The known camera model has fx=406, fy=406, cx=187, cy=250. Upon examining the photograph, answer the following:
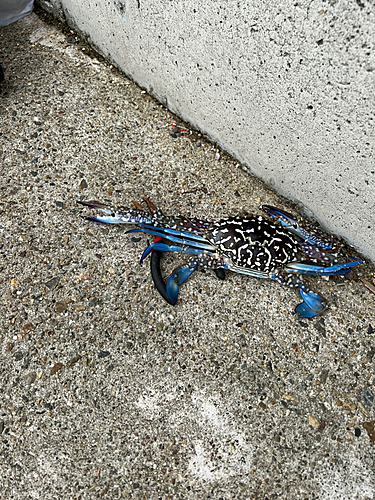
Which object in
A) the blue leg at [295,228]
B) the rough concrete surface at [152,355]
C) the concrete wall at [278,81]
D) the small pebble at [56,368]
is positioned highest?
the concrete wall at [278,81]

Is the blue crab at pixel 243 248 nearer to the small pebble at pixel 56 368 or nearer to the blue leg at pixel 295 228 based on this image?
the blue leg at pixel 295 228

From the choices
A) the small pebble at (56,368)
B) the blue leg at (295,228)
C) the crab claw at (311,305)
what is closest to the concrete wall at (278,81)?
the blue leg at (295,228)

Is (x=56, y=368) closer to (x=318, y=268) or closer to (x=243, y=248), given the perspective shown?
(x=243, y=248)

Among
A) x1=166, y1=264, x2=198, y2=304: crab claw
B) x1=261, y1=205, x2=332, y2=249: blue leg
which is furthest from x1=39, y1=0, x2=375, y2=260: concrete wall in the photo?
x1=166, y1=264, x2=198, y2=304: crab claw

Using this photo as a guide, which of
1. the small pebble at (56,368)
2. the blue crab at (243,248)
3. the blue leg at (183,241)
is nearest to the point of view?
the small pebble at (56,368)

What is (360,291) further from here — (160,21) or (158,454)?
(160,21)

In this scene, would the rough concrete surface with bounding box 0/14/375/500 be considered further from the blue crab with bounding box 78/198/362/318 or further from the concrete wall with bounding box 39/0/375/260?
the concrete wall with bounding box 39/0/375/260

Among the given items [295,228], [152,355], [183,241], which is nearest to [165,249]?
A: [183,241]

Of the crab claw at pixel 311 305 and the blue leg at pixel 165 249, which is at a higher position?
the crab claw at pixel 311 305

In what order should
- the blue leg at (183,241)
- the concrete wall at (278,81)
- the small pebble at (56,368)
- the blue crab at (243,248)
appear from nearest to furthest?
1. the concrete wall at (278,81)
2. the small pebble at (56,368)
3. the blue crab at (243,248)
4. the blue leg at (183,241)
